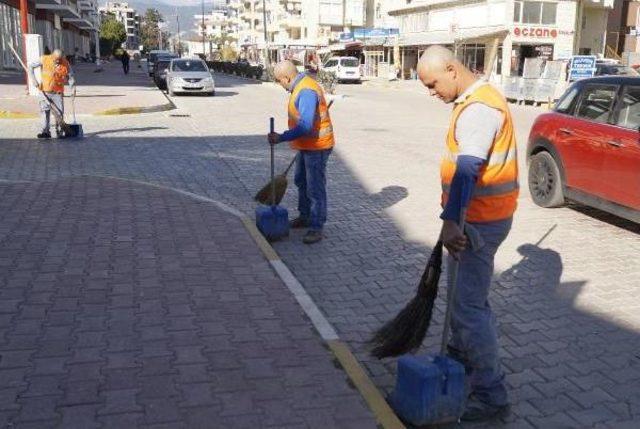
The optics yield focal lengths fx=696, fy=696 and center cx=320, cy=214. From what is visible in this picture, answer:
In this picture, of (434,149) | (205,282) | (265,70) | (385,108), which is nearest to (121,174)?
(205,282)

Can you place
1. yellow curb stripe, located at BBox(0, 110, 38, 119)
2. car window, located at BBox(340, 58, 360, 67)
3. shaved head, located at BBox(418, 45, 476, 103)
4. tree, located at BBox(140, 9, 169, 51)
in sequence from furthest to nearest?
tree, located at BBox(140, 9, 169, 51)
car window, located at BBox(340, 58, 360, 67)
yellow curb stripe, located at BBox(0, 110, 38, 119)
shaved head, located at BBox(418, 45, 476, 103)

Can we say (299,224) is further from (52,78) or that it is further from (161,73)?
(161,73)

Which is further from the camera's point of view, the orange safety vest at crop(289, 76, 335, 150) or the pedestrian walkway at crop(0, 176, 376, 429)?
the orange safety vest at crop(289, 76, 335, 150)

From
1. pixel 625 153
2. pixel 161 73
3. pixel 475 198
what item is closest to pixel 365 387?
pixel 475 198

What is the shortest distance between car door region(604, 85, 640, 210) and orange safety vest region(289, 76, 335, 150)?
2.94 meters

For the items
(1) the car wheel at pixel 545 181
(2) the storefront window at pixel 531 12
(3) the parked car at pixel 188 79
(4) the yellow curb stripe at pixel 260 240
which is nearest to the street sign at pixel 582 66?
(3) the parked car at pixel 188 79

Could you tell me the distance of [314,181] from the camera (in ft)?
22.1

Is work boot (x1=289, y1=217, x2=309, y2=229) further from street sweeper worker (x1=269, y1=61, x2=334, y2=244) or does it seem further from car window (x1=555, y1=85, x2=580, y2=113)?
car window (x1=555, y1=85, x2=580, y2=113)

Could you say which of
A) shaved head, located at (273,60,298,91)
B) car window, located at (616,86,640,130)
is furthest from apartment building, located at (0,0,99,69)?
car window, located at (616,86,640,130)

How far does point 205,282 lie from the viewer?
5.49 m

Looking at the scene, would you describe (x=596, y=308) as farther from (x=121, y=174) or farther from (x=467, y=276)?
(x=121, y=174)

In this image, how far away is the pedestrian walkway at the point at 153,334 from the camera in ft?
11.5

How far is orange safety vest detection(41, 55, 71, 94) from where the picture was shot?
12.7 meters

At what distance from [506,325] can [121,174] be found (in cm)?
698
